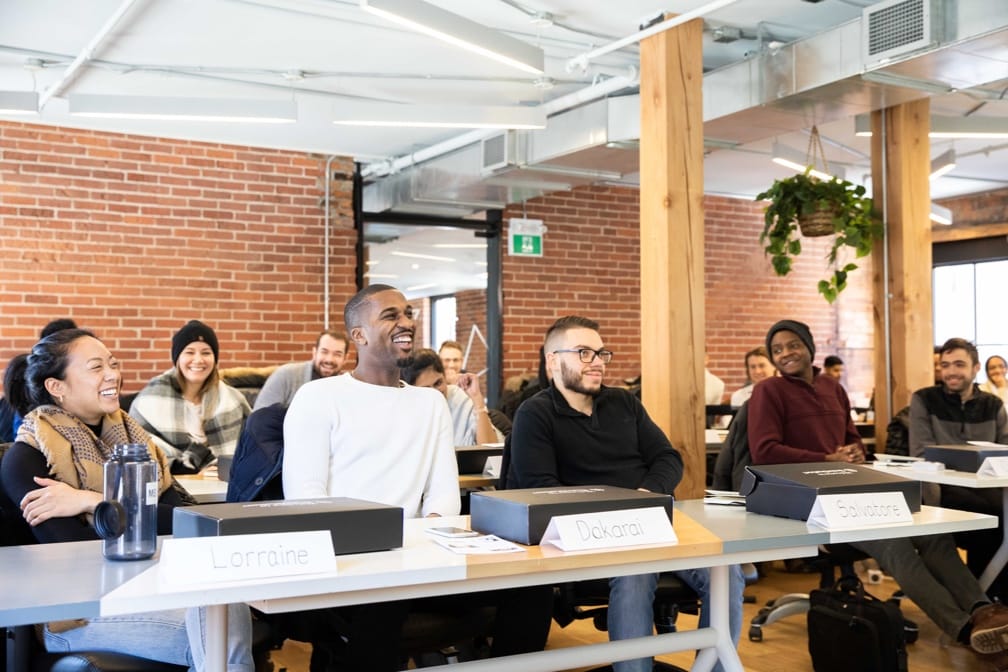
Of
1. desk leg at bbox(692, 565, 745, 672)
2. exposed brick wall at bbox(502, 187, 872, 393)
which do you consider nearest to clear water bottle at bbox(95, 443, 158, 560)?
desk leg at bbox(692, 565, 745, 672)

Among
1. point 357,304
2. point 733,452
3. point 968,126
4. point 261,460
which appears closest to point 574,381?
point 357,304

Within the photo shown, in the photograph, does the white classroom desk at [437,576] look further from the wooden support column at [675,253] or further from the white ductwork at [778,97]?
the white ductwork at [778,97]

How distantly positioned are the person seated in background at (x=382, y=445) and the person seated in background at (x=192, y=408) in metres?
2.07

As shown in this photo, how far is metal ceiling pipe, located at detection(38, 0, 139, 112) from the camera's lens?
16.0 feet

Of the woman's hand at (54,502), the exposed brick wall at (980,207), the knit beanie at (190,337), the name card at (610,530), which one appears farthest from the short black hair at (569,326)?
the exposed brick wall at (980,207)

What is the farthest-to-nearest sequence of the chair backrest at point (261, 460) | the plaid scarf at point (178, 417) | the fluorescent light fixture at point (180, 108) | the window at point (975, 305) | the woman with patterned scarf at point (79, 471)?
the window at point (975, 305) → the fluorescent light fixture at point (180, 108) → the plaid scarf at point (178, 417) → the chair backrest at point (261, 460) → the woman with patterned scarf at point (79, 471)

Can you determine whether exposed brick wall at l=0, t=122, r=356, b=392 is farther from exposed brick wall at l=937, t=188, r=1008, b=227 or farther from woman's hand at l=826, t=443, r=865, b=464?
exposed brick wall at l=937, t=188, r=1008, b=227

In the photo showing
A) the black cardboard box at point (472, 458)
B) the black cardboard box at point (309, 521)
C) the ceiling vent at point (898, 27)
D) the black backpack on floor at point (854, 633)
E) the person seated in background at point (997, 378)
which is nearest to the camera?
the black cardboard box at point (309, 521)

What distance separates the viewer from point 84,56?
551 cm

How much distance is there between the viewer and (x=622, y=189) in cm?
952

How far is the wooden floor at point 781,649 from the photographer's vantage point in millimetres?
4016

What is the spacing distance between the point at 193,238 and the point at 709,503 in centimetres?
563

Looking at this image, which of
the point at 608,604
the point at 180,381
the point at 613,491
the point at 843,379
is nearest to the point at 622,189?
the point at 843,379

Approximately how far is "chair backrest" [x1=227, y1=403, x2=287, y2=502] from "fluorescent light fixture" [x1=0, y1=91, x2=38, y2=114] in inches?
142
